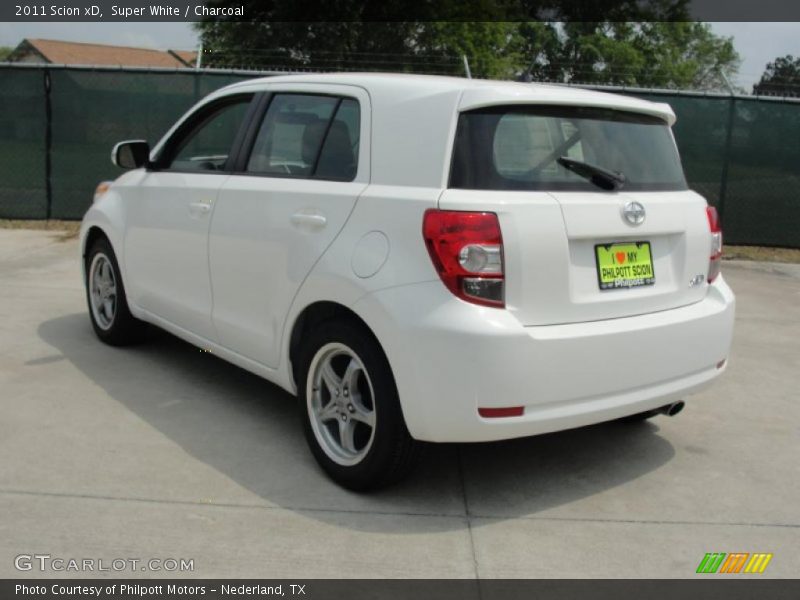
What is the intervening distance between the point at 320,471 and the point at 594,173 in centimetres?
176

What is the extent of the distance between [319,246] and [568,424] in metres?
1.26

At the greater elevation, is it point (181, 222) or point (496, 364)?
point (181, 222)

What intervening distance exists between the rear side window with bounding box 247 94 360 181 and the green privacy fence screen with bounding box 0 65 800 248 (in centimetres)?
678

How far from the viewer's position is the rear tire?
5.68 metres

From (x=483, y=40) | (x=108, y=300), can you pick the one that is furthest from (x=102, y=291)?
(x=483, y=40)

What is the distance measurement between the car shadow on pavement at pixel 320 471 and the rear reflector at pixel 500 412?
52 cm

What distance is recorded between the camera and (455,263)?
327 centimetres

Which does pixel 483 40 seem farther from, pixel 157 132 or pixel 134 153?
pixel 134 153

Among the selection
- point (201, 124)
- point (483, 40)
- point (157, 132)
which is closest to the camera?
point (201, 124)

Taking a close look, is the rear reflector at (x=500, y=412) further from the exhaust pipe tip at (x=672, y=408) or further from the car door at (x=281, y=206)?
the exhaust pipe tip at (x=672, y=408)

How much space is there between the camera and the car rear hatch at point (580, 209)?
335cm

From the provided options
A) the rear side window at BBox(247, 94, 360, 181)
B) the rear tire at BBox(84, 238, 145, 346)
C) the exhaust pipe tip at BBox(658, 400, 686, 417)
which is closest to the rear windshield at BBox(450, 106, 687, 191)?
the rear side window at BBox(247, 94, 360, 181)
